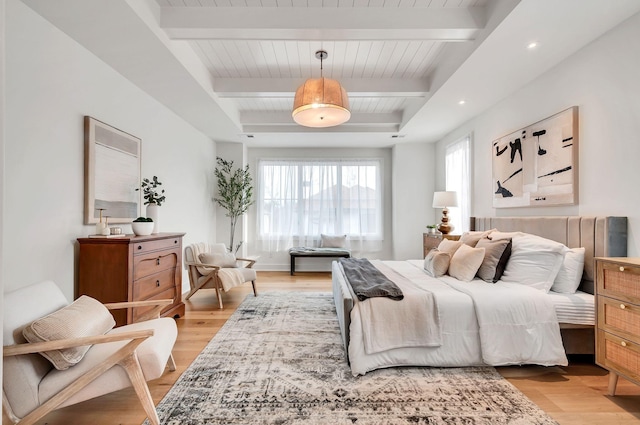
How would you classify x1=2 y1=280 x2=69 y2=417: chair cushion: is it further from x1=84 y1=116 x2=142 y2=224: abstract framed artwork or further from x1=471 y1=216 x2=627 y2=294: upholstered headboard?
x1=471 y1=216 x2=627 y2=294: upholstered headboard

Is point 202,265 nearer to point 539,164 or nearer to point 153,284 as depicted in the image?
point 153,284

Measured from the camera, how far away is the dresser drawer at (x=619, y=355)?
1790mm

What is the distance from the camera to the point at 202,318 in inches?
137

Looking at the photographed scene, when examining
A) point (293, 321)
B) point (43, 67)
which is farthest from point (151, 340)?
point (43, 67)

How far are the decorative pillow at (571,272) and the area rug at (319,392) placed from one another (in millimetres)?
930

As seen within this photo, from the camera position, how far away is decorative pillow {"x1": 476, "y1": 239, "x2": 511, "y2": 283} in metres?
2.74

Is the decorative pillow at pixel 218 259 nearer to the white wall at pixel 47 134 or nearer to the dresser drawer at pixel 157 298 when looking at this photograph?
the dresser drawer at pixel 157 298

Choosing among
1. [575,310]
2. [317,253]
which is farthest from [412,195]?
[575,310]

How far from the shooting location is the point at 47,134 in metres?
2.25

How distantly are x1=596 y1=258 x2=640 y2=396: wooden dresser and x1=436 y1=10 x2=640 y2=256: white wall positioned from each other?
534 millimetres

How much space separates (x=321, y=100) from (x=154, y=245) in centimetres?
212

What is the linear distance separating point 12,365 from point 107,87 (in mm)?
2448

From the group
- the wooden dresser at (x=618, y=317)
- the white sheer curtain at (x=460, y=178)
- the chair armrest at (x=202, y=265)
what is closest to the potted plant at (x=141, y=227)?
the chair armrest at (x=202, y=265)

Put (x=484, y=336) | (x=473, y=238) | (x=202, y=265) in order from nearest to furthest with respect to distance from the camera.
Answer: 1. (x=484, y=336)
2. (x=473, y=238)
3. (x=202, y=265)
